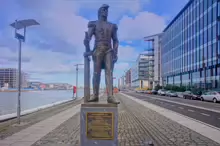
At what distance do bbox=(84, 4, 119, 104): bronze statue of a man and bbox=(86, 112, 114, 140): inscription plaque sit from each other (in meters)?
0.90

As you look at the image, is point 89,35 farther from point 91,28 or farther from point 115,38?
point 115,38

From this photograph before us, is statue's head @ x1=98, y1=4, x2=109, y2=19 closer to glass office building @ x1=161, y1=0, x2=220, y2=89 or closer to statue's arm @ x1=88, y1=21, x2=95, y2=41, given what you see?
statue's arm @ x1=88, y1=21, x2=95, y2=41

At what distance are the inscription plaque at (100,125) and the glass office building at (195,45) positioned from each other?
47363mm

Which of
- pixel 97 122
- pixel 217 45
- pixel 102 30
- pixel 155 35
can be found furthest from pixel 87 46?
pixel 155 35

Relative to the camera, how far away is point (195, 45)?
61.0 m

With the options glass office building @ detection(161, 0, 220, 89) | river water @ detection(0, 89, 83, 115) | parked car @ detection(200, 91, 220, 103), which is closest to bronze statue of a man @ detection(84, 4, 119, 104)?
river water @ detection(0, 89, 83, 115)

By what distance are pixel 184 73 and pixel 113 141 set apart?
66109 millimetres

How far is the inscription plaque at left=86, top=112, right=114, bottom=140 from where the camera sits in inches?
252

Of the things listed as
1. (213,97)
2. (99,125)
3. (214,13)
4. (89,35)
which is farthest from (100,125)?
(214,13)

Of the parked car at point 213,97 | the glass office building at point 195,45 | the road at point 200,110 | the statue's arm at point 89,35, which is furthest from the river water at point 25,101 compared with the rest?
the glass office building at point 195,45

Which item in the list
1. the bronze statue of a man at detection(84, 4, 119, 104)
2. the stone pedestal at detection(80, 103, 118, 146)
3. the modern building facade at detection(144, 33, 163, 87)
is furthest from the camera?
the modern building facade at detection(144, 33, 163, 87)

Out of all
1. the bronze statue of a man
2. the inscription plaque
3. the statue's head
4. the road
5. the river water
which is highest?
the statue's head

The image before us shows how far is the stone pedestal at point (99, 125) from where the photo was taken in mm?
6383

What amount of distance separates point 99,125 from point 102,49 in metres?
2.23
